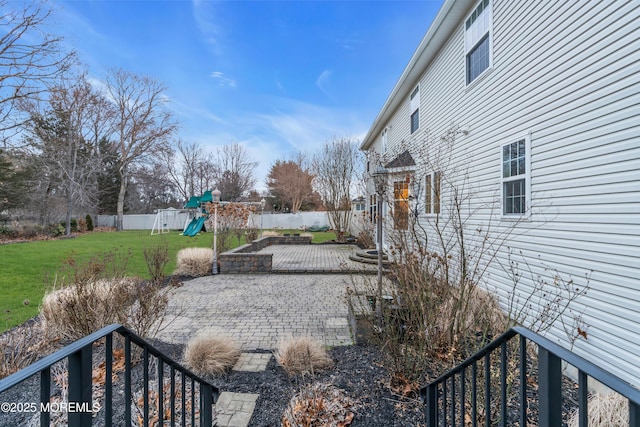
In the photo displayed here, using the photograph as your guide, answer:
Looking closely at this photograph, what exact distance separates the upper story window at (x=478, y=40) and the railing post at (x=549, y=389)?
6126mm

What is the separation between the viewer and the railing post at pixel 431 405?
2.26 meters

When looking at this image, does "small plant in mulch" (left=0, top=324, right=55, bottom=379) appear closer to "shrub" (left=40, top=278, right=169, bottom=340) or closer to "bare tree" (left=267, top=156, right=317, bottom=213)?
"shrub" (left=40, top=278, right=169, bottom=340)

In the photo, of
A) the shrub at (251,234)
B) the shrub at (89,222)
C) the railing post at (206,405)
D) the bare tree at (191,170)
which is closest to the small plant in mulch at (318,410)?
the railing post at (206,405)

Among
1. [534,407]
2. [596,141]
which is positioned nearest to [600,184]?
[596,141]

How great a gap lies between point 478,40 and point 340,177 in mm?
11659

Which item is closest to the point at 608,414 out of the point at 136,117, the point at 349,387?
the point at 349,387

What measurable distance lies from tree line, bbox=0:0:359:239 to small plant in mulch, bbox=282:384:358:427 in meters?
8.65

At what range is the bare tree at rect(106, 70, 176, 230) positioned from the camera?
25.3 meters

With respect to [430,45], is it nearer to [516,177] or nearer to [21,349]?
[516,177]

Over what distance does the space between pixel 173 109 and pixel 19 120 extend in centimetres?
2079

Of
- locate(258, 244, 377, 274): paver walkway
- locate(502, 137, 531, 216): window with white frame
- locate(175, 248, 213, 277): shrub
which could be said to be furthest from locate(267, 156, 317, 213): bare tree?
locate(502, 137, 531, 216): window with white frame

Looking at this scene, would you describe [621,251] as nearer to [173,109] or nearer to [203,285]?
[203,285]

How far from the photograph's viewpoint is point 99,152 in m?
26.5

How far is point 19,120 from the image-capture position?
814 cm
